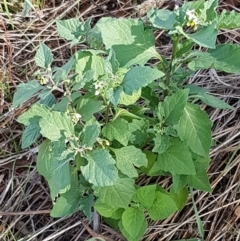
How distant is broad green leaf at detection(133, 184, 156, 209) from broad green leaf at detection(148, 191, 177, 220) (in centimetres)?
2

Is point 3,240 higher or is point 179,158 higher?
point 179,158

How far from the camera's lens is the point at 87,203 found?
1.36 meters

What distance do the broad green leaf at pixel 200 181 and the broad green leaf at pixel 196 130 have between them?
148 millimetres

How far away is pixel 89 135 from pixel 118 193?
21 centimetres

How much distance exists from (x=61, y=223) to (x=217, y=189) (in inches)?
18.8

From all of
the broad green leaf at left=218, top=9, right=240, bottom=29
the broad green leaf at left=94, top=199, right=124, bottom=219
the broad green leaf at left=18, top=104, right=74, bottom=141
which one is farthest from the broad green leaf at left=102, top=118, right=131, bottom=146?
the broad green leaf at left=218, top=9, right=240, bottom=29

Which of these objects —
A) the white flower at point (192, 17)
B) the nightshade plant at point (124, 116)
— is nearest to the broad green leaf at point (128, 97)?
the nightshade plant at point (124, 116)

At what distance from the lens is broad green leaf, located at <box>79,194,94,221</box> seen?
1.35 metres

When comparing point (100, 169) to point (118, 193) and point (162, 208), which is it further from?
point (162, 208)

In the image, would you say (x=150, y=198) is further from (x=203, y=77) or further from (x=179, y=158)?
(x=203, y=77)

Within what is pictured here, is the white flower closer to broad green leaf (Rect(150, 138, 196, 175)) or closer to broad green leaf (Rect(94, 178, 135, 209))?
broad green leaf (Rect(150, 138, 196, 175))

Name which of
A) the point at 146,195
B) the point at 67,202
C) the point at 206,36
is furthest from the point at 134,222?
the point at 206,36

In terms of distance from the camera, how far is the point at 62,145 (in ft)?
3.81

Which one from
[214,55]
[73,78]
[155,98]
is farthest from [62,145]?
[214,55]
